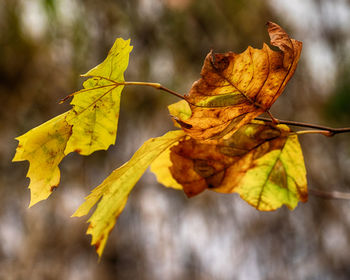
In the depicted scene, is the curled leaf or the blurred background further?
the blurred background

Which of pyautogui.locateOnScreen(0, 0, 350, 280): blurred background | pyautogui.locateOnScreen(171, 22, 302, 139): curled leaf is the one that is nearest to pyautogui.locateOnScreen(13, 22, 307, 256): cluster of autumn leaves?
pyautogui.locateOnScreen(171, 22, 302, 139): curled leaf

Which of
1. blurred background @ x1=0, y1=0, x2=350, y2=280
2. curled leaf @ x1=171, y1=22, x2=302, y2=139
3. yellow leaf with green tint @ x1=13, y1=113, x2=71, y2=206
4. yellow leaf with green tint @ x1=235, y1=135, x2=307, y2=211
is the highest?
curled leaf @ x1=171, y1=22, x2=302, y2=139

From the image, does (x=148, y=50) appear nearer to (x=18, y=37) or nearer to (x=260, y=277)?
(x=18, y=37)

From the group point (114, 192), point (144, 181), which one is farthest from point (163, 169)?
point (144, 181)

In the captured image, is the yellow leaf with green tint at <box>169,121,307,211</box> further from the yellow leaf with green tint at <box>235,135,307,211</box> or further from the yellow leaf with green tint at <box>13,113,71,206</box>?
the yellow leaf with green tint at <box>13,113,71,206</box>

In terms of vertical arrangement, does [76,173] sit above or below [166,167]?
below

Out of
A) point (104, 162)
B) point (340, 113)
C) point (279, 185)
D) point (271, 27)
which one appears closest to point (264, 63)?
point (271, 27)
